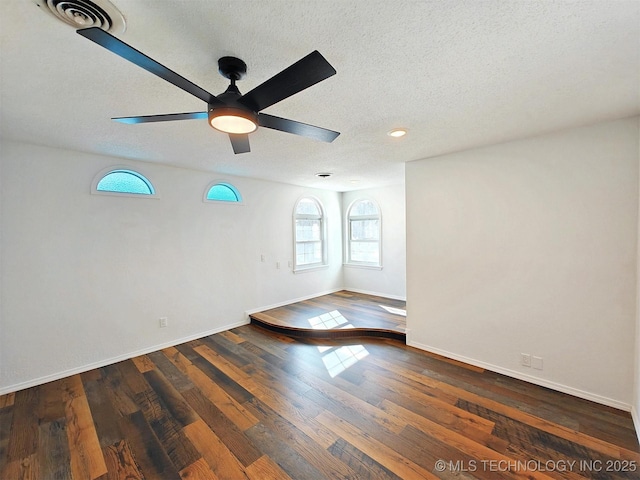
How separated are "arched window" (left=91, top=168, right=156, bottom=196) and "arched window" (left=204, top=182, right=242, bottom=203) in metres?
0.76

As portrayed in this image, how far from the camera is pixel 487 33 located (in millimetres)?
1249

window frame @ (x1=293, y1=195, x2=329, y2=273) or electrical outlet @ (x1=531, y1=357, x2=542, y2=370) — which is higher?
window frame @ (x1=293, y1=195, x2=329, y2=273)

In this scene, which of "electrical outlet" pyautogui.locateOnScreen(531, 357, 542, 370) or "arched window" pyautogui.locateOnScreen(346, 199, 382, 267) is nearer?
"electrical outlet" pyautogui.locateOnScreen(531, 357, 542, 370)

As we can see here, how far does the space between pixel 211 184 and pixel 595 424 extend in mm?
4890

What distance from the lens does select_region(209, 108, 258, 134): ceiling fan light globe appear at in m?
1.38

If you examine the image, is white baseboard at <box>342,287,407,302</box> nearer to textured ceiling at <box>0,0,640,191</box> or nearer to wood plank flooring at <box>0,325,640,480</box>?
wood plank flooring at <box>0,325,640,480</box>

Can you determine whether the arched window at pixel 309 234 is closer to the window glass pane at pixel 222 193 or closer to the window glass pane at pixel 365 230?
the window glass pane at pixel 365 230

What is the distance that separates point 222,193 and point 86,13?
328 cm

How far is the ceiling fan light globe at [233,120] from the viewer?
1.38m

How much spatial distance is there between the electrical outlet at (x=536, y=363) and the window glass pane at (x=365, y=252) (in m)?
3.39

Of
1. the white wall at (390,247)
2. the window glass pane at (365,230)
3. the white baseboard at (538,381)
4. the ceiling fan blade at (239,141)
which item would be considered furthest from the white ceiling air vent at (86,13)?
the window glass pane at (365,230)

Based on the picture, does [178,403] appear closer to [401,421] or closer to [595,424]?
[401,421]

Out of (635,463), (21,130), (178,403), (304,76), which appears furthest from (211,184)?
(635,463)

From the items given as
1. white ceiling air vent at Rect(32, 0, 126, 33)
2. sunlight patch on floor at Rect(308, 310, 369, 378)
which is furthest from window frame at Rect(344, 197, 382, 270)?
white ceiling air vent at Rect(32, 0, 126, 33)
